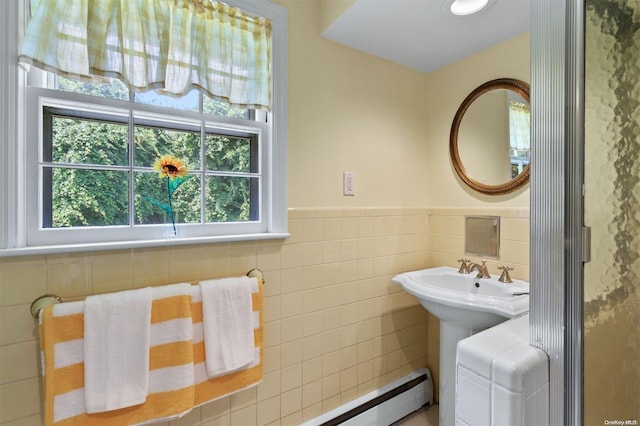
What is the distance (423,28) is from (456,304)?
134 cm

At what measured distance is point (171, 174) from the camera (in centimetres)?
123

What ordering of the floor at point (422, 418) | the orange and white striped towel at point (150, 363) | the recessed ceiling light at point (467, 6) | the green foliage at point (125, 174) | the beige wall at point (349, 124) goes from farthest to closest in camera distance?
the floor at point (422, 418)
the beige wall at point (349, 124)
the recessed ceiling light at point (467, 6)
the green foliage at point (125, 174)
the orange and white striped towel at point (150, 363)

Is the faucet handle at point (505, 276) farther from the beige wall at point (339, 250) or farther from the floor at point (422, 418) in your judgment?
Result: the floor at point (422, 418)

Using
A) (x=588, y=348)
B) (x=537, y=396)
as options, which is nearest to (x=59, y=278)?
(x=537, y=396)

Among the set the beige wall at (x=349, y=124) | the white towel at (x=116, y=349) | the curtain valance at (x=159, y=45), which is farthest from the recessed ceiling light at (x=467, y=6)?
the white towel at (x=116, y=349)

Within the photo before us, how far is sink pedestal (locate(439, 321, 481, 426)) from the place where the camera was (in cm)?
155

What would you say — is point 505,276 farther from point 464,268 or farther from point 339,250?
point 339,250

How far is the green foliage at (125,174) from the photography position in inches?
44.0

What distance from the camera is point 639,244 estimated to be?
83 centimetres

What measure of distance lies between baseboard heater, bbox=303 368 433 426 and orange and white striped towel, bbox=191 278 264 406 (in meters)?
0.51

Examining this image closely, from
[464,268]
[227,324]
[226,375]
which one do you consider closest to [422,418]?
[464,268]

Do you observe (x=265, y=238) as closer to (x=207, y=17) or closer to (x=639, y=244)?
(x=207, y=17)

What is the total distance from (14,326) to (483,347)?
55.0 inches

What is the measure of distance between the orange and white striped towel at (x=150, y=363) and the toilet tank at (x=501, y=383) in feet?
3.04
